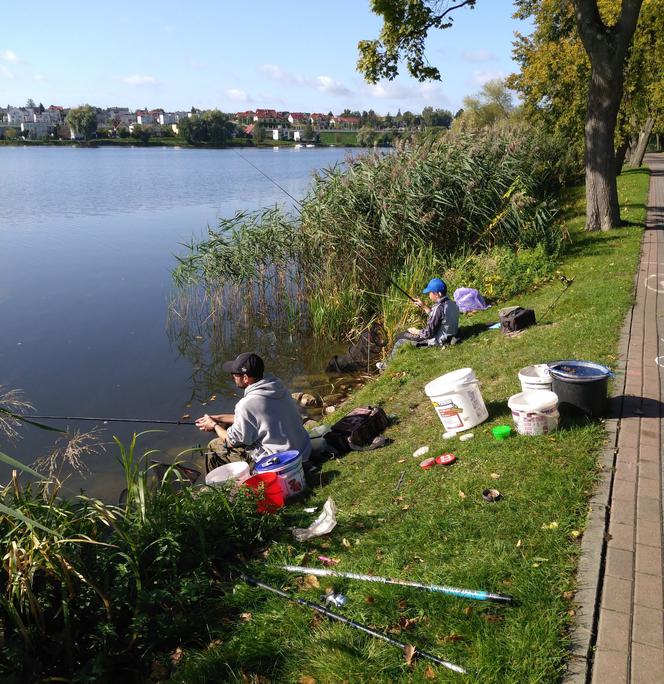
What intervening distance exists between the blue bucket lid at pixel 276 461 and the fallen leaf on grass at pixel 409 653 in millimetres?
2378

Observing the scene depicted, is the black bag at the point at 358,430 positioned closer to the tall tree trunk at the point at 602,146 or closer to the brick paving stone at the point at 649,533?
the brick paving stone at the point at 649,533

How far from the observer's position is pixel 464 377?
19.6 feet

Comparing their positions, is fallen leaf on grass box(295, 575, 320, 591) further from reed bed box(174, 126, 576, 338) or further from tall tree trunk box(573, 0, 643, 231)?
tall tree trunk box(573, 0, 643, 231)

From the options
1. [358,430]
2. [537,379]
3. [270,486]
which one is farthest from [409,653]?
[358,430]

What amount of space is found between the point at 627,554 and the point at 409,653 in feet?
4.69

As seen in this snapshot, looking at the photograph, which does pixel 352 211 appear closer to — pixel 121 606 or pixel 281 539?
pixel 281 539

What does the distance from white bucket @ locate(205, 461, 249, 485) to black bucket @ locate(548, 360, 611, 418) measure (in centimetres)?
273

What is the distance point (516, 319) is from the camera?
29.0 ft

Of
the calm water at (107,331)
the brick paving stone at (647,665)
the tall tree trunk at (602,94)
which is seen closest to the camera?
the brick paving stone at (647,665)

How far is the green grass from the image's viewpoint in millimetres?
3311

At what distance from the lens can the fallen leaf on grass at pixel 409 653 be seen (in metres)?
3.28

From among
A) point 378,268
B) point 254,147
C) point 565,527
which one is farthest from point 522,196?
point 254,147

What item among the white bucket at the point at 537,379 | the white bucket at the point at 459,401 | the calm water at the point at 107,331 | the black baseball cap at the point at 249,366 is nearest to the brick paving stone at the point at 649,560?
the white bucket at the point at 537,379

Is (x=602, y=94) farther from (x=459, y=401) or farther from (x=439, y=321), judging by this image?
(x=459, y=401)
